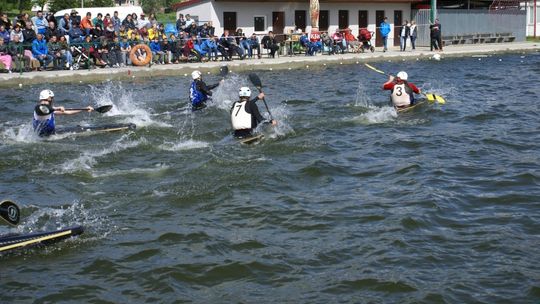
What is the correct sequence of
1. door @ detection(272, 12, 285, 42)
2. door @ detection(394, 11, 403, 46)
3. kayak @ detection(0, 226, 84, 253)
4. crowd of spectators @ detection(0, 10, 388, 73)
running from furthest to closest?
door @ detection(394, 11, 403, 46) < door @ detection(272, 12, 285, 42) < crowd of spectators @ detection(0, 10, 388, 73) < kayak @ detection(0, 226, 84, 253)

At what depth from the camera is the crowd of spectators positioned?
2591cm

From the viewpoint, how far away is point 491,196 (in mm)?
10656

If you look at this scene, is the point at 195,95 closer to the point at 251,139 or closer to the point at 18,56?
the point at 251,139

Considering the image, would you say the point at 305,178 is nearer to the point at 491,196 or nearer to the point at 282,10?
the point at 491,196

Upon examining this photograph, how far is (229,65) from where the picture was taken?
28.2 metres

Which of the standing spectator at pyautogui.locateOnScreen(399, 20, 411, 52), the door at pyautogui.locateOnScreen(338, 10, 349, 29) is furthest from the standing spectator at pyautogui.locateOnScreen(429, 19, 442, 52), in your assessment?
the door at pyautogui.locateOnScreen(338, 10, 349, 29)

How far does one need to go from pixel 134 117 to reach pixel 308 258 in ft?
33.7

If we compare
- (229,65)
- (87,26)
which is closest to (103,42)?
(87,26)

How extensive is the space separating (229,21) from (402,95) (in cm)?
2015

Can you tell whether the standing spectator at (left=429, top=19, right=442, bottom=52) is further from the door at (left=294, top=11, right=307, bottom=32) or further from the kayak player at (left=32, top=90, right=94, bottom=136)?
the kayak player at (left=32, top=90, right=94, bottom=136)

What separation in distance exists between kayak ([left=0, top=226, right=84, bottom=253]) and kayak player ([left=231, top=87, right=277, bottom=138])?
17.9 ft

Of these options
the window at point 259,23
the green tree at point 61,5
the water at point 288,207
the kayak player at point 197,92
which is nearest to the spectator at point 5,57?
the water at point 288,207

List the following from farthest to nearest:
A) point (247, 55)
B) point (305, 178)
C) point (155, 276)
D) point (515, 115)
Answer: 1. point (247, 55)
2. point (515, 115)
3. point (305, 178)
4. point (155, 276)

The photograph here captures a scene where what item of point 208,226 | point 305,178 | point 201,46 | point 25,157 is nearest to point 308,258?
point 208,226
